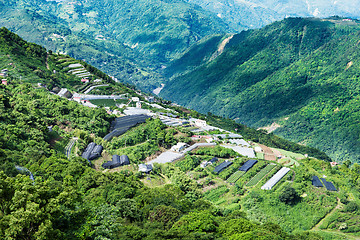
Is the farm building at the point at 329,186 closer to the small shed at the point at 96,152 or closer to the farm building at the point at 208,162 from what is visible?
the farm building at the point at 208,162

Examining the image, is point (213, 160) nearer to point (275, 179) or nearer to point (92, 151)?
point (275, 179)

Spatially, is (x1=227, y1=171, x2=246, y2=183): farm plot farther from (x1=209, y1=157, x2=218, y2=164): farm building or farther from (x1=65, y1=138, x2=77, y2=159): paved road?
(x1=65, y1=138, x2=77, y2=159): paved road

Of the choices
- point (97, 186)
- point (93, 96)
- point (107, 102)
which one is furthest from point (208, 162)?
point (93, 96)

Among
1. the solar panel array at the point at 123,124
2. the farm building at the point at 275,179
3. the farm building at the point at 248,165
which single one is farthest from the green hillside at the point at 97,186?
the farm building at the point at 275,179

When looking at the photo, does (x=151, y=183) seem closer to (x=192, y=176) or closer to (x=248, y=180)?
(x=192, y=176)

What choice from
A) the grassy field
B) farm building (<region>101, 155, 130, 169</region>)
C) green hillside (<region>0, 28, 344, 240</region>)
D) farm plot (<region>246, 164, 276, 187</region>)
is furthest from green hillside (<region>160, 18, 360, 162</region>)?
farm building (<region>101, 155, 130, 169</region>)
